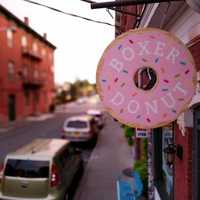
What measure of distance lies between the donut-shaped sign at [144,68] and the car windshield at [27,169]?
5219 mm

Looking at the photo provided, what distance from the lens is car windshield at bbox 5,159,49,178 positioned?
8203 mm

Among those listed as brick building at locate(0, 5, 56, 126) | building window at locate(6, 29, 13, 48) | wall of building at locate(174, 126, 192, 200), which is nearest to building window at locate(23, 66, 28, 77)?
brick building at locate(0, 5, 56, 126)

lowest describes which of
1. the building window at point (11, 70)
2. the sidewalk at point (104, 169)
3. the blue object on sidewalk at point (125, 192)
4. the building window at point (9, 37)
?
the sidewalk at point (104, 169)

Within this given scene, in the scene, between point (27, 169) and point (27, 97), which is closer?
point (27, 169)

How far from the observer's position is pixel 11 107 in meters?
38.1

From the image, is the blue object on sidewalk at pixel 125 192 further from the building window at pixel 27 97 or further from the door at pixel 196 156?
the building window at pixel 27 97

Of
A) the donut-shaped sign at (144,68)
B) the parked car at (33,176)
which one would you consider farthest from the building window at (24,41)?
the donut-shaped sign at (144,68)

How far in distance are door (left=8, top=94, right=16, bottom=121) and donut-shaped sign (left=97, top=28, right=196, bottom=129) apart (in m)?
35.1

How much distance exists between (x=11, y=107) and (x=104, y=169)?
26.1 metres

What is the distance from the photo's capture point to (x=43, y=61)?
165 feet

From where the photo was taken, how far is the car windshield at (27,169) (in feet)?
26.9

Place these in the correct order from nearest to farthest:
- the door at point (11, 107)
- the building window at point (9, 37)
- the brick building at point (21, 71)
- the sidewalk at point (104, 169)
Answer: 1. the sidewalk at point (104, 169)
2. the brick building at point (21, 71)
3. the building window at point (9, 37)
4. the door at point (11, 107)

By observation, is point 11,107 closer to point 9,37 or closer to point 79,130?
point 9,37

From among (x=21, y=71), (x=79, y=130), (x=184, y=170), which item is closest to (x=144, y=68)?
(x=184, y=170)
